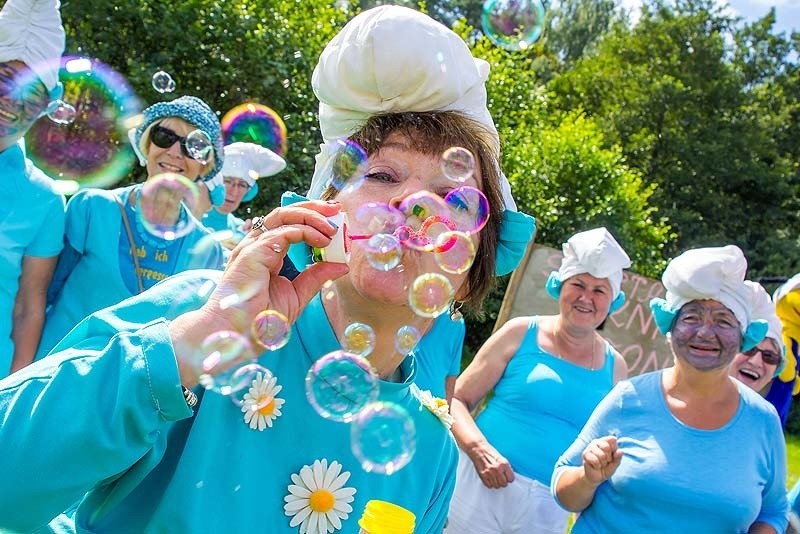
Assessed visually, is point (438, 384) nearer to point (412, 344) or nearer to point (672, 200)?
point (412, 344)

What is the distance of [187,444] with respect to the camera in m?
1.28

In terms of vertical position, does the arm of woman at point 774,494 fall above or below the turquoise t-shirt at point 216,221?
above

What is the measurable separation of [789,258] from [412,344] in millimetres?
20928

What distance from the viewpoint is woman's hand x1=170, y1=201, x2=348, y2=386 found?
3.71 feet

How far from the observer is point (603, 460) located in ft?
8.32

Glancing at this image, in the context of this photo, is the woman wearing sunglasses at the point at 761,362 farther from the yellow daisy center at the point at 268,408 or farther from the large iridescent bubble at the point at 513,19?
the yellow daisy center at the point at 268,408

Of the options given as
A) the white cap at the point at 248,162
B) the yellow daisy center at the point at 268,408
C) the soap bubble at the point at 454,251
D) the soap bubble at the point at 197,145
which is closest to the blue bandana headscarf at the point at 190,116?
the soap bubble at the point at 197,145

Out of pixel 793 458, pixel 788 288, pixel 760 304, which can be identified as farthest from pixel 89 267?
pixel 793 458

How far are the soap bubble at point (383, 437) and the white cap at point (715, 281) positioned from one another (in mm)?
1714

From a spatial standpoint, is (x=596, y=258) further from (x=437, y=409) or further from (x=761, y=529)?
(x=437, y=409)

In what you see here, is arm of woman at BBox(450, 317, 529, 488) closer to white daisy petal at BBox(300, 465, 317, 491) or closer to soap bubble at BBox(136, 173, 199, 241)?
soap bubble at BBox(136, 173, 199, 241)

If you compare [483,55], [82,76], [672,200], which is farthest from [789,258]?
[82,76]

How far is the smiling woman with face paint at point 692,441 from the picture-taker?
2547 millimetres

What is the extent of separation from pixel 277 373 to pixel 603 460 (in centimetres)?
156
